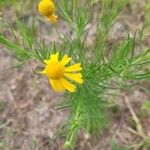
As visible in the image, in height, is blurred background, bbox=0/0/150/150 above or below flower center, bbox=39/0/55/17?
below

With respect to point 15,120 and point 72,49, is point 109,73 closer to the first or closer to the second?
point 72,49

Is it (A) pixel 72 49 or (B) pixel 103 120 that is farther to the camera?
(B) pixel 103 120

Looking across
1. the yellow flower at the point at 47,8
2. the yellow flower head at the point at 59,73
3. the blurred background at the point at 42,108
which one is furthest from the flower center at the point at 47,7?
the blurred background at the point at 42,108

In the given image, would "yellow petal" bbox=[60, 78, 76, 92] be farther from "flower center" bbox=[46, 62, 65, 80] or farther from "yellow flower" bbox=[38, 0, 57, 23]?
"yellow flower" bbox=[38, 0, 57, 23]

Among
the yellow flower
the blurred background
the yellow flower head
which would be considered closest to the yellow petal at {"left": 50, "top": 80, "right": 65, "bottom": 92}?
the yellow flower head

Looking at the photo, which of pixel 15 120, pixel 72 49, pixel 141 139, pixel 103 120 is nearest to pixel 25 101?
pixel 15 120

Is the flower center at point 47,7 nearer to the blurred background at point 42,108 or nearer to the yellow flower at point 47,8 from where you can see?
the yellow flower at point 47,8
